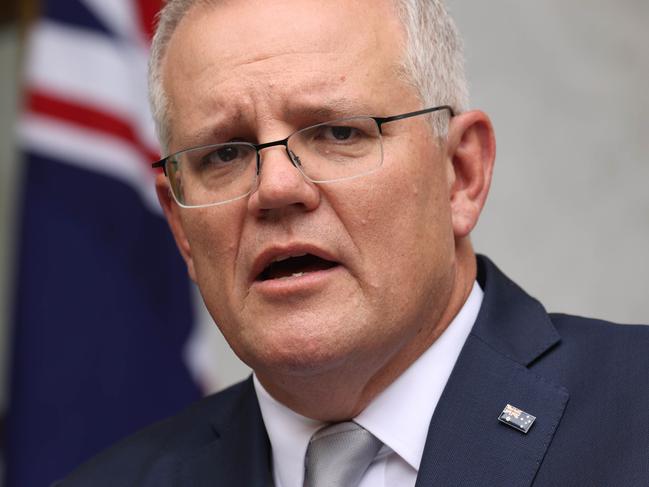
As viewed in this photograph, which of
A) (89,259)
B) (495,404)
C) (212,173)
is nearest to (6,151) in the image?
(89,259)

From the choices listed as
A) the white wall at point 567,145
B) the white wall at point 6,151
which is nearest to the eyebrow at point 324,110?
the white wall at point 567,145

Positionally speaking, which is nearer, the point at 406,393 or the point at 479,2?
the point at 406,393

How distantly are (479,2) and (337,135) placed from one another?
2.49 metres

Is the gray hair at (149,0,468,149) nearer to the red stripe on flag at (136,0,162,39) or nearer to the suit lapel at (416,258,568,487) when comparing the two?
the suit lapel at (416,258,568,487)

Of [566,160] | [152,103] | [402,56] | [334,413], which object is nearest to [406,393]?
[334,413]

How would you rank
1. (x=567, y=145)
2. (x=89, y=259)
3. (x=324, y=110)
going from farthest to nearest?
(x=567, y=145) < (x=89, y=259) < (x=324, y=110)

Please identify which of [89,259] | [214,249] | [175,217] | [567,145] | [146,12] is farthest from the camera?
[567,145]

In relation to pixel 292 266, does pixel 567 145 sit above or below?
above

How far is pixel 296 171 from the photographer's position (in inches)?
92.3

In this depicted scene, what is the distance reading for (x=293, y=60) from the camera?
241 cm

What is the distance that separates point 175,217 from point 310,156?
1.86 ft

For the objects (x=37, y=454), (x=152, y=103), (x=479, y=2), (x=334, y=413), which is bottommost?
(x=37, y=454)

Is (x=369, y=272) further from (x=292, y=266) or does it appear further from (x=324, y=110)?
(x=324, y=110)

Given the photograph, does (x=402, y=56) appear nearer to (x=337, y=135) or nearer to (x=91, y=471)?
(x=337, y=135)
